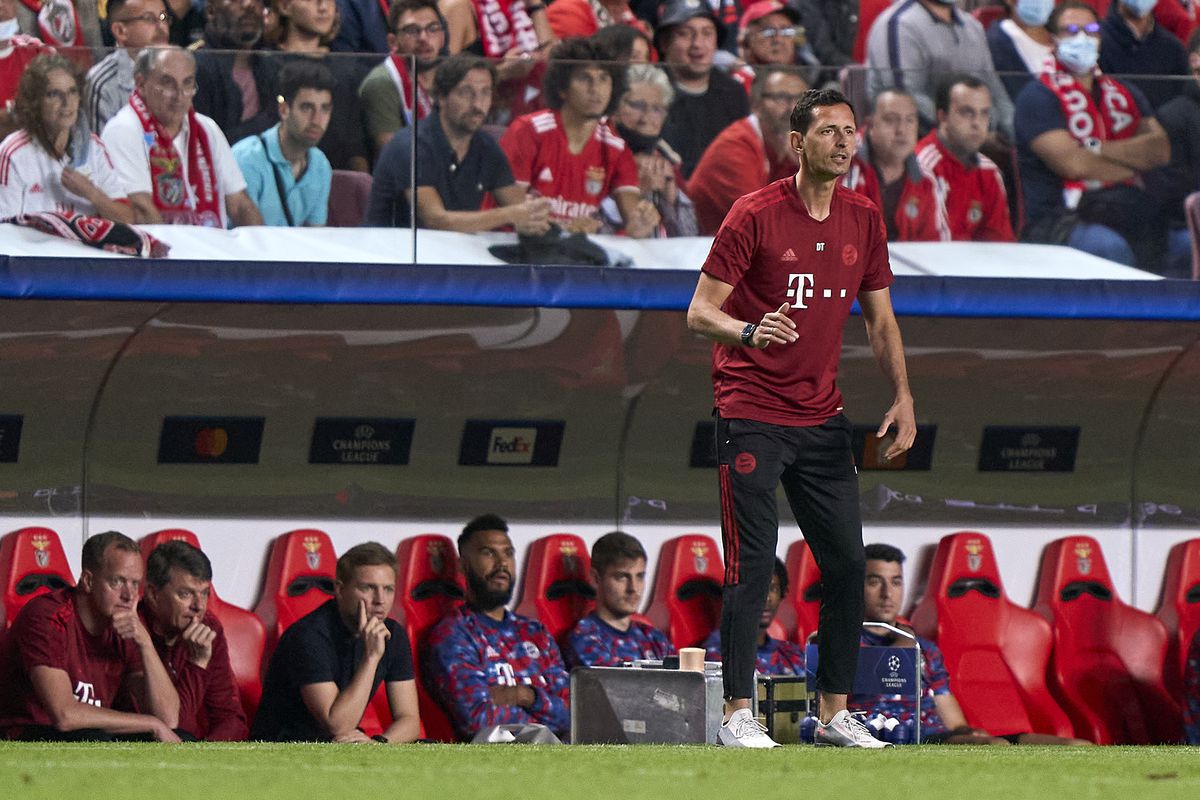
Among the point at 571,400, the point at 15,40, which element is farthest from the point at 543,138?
the point at 15,40

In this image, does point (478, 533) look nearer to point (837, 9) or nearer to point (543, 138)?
point (543, 138)

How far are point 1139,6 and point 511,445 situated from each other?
4268 millimetres

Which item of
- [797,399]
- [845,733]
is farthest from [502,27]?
[845,733]

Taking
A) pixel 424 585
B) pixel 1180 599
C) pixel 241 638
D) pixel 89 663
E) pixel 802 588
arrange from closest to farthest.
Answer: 1. pixel 89 663
2. pixel 241 638
3. pixel 424 585
4. pixel 802 588
5. pixel 1180 599

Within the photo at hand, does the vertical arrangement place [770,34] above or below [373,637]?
above

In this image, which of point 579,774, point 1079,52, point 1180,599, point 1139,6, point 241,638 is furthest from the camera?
point 1139,6

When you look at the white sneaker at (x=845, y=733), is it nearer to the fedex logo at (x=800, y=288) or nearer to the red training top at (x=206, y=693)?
the fedex logo at (x=800, y=288)

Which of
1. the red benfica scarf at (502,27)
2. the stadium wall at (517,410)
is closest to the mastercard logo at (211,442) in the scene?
the stadium wall at (517,410)

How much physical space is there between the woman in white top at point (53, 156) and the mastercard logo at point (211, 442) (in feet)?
4.11

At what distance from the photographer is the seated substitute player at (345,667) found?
23.3ft

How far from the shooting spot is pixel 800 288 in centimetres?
517

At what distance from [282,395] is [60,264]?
1.51m

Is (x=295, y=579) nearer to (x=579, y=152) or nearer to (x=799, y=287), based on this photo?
(x=579, y=152)

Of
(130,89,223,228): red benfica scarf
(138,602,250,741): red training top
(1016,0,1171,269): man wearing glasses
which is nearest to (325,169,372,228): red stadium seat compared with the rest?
(130,89,223,228): red benfica scarf
